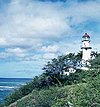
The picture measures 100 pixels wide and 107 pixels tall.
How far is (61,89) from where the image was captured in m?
35.3

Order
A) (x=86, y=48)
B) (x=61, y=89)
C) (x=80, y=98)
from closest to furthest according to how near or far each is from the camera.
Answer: (x=80, y=98)
(x=61, y=89)
(x=86, y=48)

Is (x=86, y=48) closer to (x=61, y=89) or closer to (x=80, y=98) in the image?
(x=61, y=89)

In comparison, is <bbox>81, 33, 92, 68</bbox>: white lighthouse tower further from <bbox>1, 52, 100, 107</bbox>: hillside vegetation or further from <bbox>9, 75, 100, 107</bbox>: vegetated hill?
<bbox>9, 75, 100, 107</bbox>: vegetated hill

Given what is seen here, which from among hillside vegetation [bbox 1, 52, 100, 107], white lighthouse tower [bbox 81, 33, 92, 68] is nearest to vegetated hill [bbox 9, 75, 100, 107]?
hillside vegetation [bbox 1, 52, 100, 107]

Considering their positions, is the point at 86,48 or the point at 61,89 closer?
the point at 61,89

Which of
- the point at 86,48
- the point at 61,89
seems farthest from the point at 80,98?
the point at 86,48

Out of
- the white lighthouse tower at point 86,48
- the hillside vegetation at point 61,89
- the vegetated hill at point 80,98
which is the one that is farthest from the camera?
the white lighthouse tower at point 86,48

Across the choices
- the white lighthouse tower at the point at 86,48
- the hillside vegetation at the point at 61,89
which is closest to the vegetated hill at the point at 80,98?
the hillside vegetation at the point at 61,89

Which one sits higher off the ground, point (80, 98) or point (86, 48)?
point (86, 48)

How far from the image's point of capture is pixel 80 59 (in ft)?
173

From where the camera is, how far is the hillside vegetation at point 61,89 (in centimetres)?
2496

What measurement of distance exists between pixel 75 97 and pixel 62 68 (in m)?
22.4

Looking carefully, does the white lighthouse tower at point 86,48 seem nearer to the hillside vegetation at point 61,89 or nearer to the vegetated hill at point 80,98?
the hillside vegetation at point 61,89

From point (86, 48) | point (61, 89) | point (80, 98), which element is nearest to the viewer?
point (80, 98)
